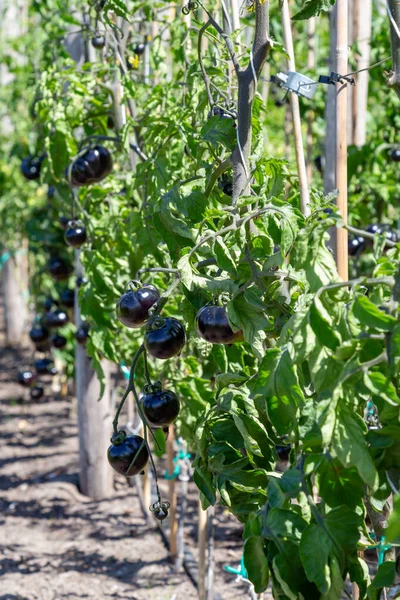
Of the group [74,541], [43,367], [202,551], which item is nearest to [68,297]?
[43,367]

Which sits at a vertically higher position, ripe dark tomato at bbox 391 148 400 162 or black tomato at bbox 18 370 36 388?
ripe dark tomato at bbox 391 148 400 162

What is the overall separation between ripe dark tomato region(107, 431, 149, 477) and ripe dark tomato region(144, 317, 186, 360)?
0.81 feet

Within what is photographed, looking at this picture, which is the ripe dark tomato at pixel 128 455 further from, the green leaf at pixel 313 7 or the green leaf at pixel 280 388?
the green leaf at pixel 313 7

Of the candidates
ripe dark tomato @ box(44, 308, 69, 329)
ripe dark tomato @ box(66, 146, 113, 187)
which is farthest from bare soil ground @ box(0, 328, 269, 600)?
ripe dark tomato @ box(66, 146, 113, 187)

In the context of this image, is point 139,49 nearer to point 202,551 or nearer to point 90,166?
point 90,166

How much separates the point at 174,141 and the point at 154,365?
762 millimetres

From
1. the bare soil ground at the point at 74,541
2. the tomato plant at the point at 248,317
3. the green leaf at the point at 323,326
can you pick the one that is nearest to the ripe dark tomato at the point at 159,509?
the tomato plant at the point at 248,317

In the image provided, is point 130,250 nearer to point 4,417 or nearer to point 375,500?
point 375,500

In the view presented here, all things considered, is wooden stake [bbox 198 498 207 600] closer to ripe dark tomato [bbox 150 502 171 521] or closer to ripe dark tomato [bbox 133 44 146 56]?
ripe dark tomato [bbox 150 502 171 521]

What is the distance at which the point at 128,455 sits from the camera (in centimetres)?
154

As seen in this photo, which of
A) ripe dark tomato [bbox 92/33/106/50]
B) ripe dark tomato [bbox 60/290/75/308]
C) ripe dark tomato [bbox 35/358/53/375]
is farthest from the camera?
ripe dark tomato [bbox 35/358/53/375]

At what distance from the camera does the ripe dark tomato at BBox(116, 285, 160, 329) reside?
1.47 meters

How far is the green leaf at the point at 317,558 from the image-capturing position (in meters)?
1.04

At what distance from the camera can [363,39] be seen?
11.1 feet
